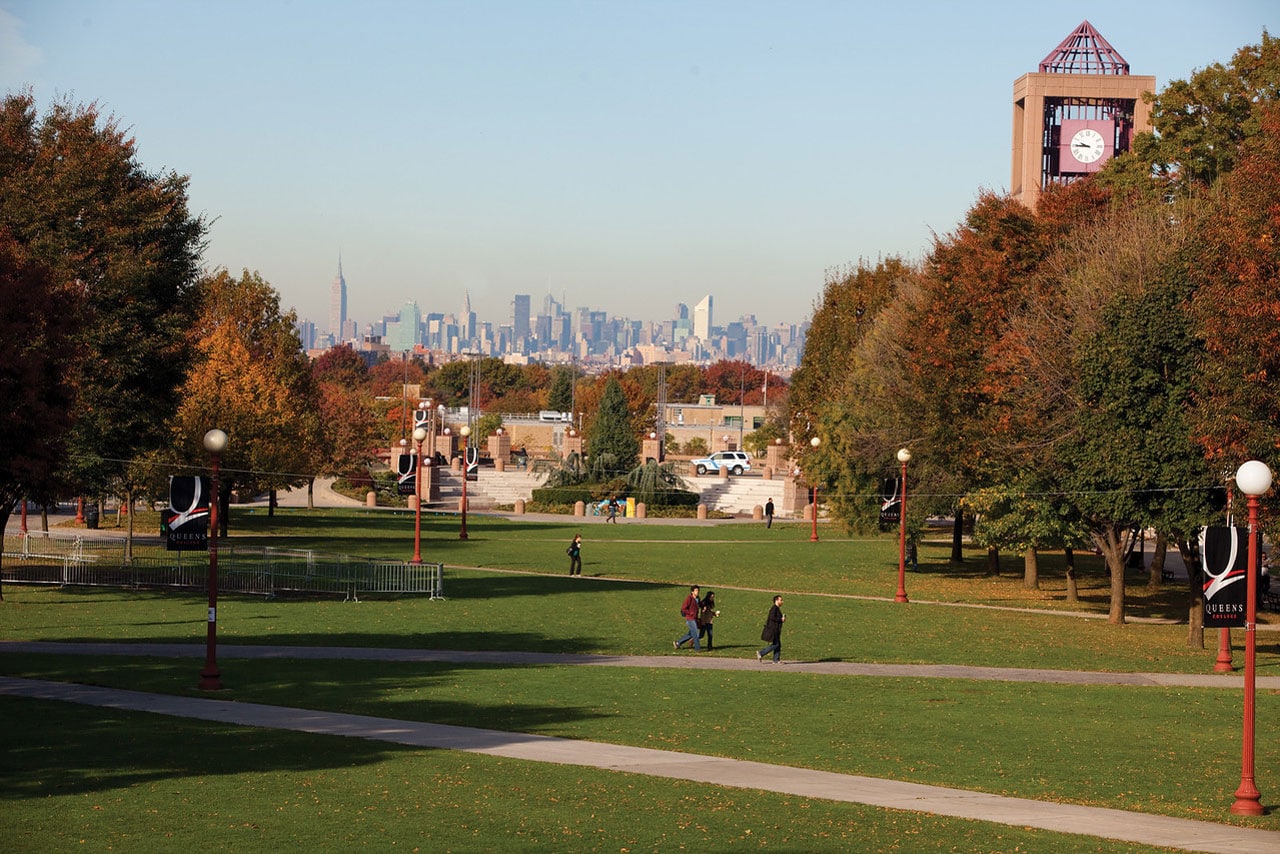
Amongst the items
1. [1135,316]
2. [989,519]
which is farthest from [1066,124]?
[1135,316]

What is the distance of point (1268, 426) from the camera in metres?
29.4

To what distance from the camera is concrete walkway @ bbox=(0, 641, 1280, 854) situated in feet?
51.5

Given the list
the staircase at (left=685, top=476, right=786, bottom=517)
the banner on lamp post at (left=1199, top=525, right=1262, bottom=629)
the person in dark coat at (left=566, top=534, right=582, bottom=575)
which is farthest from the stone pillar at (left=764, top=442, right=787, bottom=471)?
the banner on lamp post at (left=1199, top=525, right=1262, bottom=629)

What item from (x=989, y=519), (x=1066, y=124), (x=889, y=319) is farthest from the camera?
(x=1066, y=124)

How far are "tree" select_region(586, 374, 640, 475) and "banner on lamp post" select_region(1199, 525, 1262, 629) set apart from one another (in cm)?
7312

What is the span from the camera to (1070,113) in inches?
3536

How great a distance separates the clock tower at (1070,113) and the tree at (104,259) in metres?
60.3

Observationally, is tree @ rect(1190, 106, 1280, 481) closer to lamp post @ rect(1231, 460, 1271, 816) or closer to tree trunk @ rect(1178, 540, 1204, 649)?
tree trunk @ rect(1178, 540, 1204, 649)

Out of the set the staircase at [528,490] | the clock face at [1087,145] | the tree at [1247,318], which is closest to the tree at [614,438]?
the staircase at [528,490]

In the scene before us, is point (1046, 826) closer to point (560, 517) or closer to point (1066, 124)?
point (560, 517)

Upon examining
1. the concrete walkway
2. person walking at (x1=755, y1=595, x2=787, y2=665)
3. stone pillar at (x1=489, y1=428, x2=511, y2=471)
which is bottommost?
the concrete walkway

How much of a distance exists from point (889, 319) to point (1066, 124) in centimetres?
3920

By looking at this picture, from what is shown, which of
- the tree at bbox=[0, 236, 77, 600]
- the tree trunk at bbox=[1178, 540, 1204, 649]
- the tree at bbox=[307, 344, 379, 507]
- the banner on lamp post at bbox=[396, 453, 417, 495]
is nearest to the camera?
the tree at bbox=[0, 236, 77, 600]

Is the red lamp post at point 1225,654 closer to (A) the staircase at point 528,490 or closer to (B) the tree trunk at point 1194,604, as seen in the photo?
(B) the tree trunk at point 1194,604
